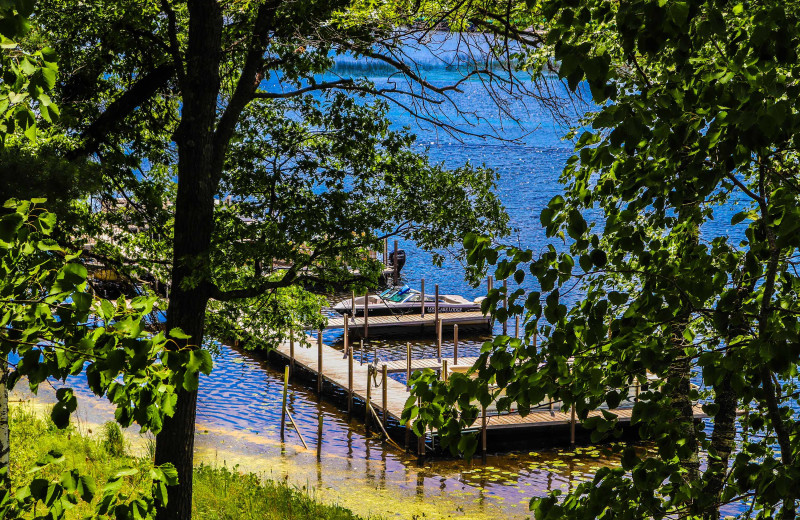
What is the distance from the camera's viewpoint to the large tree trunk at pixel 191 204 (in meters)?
9.87

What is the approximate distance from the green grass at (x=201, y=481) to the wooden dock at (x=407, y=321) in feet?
50.3

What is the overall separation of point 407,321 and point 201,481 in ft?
60.0

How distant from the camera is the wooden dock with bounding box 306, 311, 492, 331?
31.7 metres

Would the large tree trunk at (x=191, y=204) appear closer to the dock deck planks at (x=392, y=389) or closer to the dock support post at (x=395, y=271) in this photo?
the dock deck planks at (x=392, y=389)

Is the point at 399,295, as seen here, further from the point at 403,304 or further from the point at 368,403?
the point at 368,403

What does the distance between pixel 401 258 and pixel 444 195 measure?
26.3m

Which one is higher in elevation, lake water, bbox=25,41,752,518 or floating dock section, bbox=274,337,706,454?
floating dock section, bbox=274,337,706,454

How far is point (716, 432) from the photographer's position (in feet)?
26.5

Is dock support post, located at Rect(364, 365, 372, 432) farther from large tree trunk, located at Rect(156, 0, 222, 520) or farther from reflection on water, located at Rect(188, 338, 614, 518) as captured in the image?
large tree trunk, located at Rect(156, 0, 222, 520)

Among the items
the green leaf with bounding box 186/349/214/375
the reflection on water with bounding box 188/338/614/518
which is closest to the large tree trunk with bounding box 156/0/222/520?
the green leaf with bounding box 186/349/214/375

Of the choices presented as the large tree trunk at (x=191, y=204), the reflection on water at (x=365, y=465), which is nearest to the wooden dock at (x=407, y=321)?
the reflection on water at (x=365, y=465)

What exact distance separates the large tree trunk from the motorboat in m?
22.0

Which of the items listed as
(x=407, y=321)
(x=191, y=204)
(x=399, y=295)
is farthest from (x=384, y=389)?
(x=399, y=295)

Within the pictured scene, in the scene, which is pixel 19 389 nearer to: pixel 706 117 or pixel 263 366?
pixel 263 366
